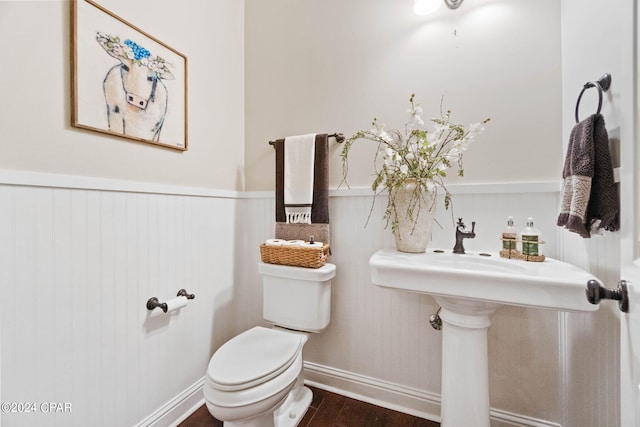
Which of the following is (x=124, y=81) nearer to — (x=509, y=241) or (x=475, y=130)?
(x=475, y=130)

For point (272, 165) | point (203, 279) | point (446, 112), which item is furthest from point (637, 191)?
point (203, 279)

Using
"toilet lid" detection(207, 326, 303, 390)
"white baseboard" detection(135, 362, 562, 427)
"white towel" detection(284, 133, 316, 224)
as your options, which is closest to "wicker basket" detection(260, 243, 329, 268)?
"white towel" detection(284, 133, 316, 224)

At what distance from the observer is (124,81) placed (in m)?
1.09

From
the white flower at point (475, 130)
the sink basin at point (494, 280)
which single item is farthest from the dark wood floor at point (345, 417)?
the white flower at point (475, 130)

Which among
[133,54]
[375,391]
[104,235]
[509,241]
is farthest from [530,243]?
[133,54]

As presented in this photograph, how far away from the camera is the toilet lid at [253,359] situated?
0.95 m

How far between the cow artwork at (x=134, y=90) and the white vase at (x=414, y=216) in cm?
116

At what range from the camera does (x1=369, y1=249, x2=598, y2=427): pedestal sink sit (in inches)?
30.8

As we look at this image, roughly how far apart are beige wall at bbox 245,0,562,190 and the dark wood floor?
3.85 feet

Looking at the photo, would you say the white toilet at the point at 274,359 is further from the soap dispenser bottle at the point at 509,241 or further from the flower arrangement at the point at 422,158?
the soap dispenser bottle at the point at 509,241

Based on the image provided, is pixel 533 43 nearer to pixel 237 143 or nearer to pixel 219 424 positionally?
pixel 237 143

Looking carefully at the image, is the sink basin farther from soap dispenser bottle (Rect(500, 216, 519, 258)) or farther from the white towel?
the white towel

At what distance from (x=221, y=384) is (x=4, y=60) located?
48.3 inches

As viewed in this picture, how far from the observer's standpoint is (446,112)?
1.26m
